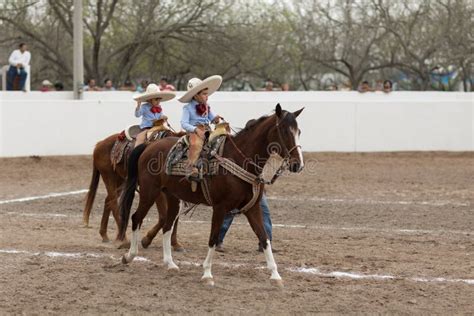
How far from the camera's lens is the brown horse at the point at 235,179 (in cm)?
848

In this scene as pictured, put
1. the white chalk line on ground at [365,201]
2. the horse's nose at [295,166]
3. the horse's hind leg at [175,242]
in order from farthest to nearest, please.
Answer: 1. the white chalk line on ground at [365,201]
2. the horse's hind leg at [175,242]
3. the horse's nose at [295,166]

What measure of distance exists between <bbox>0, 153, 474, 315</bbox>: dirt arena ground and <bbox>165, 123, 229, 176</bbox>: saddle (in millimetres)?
1070

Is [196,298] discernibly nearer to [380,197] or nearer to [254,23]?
[380,197]

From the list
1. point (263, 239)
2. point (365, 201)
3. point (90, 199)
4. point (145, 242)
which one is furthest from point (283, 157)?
point (365, 201)

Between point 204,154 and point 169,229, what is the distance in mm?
1048

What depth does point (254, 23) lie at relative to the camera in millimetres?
33281

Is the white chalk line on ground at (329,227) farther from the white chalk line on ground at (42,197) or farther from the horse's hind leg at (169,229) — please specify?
the horse's hind leg at (169,229)

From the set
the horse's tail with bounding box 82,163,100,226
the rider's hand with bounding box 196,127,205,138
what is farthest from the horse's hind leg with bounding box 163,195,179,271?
the horse's tail with bounding box 82,163,100,226

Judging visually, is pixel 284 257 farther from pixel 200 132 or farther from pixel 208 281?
pixel 200 132

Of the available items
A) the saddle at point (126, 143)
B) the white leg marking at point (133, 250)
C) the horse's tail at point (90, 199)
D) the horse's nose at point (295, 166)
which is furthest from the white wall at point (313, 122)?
the horse's nose at point (295, 166)

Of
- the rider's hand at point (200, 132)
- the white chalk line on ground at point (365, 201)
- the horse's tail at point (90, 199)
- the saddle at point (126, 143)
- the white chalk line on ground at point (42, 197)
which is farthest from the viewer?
the white chalk line on ground at point (42, 197)

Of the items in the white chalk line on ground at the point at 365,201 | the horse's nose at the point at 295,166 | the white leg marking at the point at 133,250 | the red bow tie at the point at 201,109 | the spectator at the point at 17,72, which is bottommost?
the white chalk line on ground at the point at 365,201

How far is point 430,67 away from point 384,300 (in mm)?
25030

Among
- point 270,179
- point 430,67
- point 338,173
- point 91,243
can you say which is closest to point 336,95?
point 338,173
